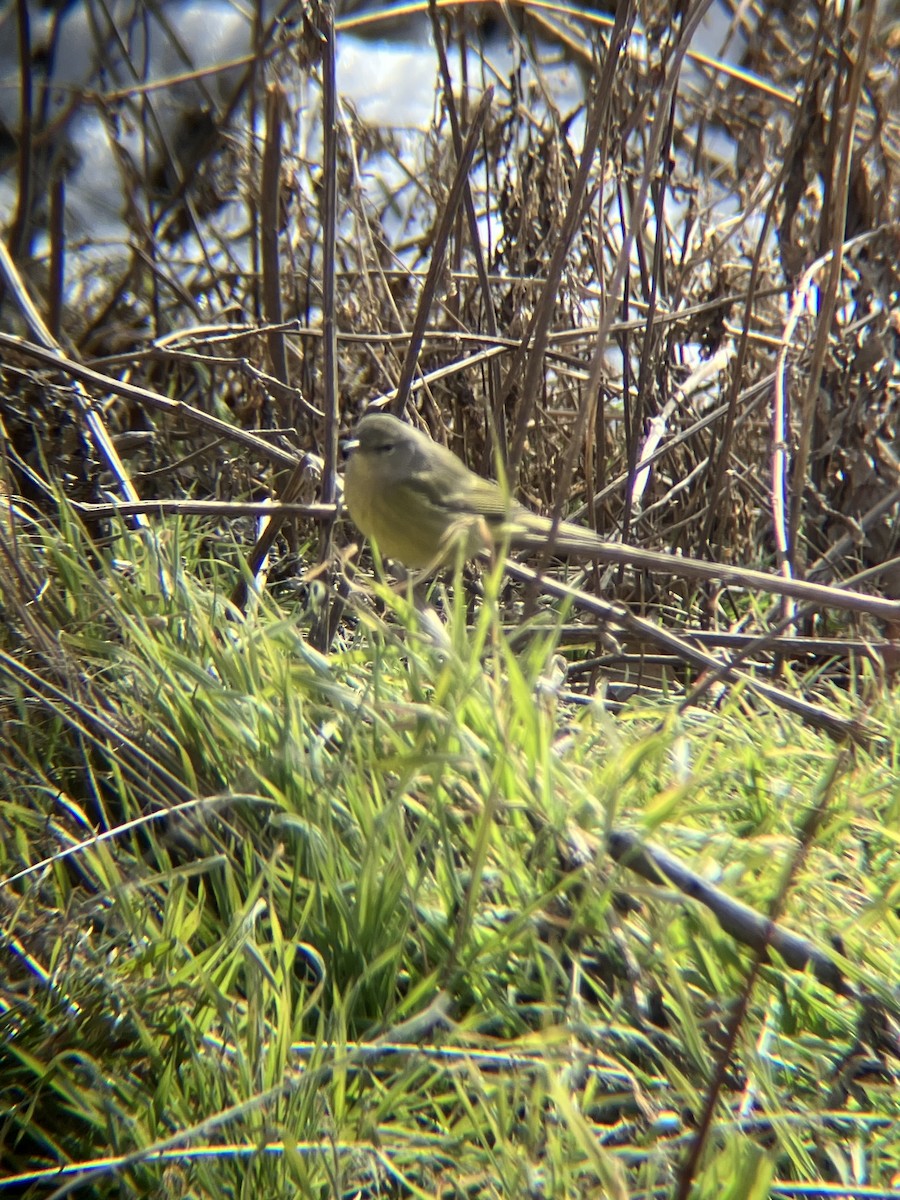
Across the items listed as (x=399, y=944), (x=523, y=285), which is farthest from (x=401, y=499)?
(x=399, y=944)

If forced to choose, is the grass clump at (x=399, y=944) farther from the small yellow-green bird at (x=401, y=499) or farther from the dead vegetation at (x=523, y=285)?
the dead vegetation at (x=523, y=285)

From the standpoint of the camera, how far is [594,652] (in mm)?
3197

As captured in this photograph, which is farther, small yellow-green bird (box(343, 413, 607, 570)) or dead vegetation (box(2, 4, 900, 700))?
dead vegetation (box(2, 4, 900, 700))

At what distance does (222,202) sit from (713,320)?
2.01 meters

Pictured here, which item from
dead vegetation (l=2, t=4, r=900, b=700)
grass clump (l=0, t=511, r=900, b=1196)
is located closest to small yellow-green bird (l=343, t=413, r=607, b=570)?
dead vegetation (l=2, t=4, r=900, b=700)

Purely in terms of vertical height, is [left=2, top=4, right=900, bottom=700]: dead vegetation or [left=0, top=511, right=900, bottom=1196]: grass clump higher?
[left=2, top=4, right=900, bottom=700]: dead vegetation

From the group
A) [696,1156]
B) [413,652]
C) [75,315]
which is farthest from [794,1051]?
[75,315]

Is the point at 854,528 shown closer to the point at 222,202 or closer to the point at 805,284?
the point at 805,284

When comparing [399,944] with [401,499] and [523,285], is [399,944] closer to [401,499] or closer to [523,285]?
[401,499]

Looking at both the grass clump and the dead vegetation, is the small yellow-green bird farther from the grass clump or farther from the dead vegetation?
the grass clump

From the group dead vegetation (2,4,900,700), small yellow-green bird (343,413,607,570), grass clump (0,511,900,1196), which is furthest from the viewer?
dead vegetation (2,4,900,700)

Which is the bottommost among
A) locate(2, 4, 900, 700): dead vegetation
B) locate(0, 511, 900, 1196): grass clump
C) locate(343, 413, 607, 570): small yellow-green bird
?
locate(0, 511, 900, 1196): grass clump

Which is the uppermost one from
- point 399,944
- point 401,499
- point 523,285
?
point 523,285

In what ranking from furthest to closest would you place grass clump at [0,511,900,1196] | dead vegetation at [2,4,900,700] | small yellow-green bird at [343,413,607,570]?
dead vegetation at [2,4,900,700]
small yellow-green bird at [343,413,607,570]
grass clump at [0,511,900,1196]
